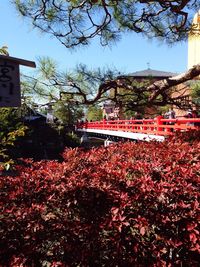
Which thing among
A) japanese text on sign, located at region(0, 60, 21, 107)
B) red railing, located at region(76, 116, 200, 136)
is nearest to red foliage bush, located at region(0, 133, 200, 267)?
japanese text on sign, located at region(0, 60, 21, 107)

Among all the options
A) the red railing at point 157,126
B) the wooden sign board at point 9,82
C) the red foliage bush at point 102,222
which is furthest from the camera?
the red railing at point 157,126

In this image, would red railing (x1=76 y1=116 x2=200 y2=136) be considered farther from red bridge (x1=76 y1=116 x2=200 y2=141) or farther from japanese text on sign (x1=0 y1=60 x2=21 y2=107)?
japanese text on sign (x1=0 y1=60 x2=21 y2=107)

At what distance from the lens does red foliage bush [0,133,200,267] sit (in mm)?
2230

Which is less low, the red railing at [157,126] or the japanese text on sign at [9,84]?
the japanese text on sign at [9,84]

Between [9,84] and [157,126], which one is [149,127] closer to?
[157,126]

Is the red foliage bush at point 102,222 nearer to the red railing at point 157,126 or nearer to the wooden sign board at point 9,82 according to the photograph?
the wooden sign board at point 9,82

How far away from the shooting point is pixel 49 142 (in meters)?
27.4

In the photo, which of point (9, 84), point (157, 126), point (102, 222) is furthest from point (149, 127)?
point (102, 222)

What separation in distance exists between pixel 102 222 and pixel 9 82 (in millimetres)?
1457

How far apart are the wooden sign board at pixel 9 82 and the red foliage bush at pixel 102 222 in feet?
2.35

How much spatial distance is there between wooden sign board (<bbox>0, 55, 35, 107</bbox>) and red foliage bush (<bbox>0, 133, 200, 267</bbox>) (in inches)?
28.3

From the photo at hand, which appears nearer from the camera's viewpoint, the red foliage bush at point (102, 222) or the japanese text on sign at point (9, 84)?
the red foliage bush at point (102, 222)

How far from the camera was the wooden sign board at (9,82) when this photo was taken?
2.92m

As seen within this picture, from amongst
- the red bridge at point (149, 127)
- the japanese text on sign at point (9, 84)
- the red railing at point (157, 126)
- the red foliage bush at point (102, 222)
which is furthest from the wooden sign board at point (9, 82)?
the red railing at point (157, 126)
